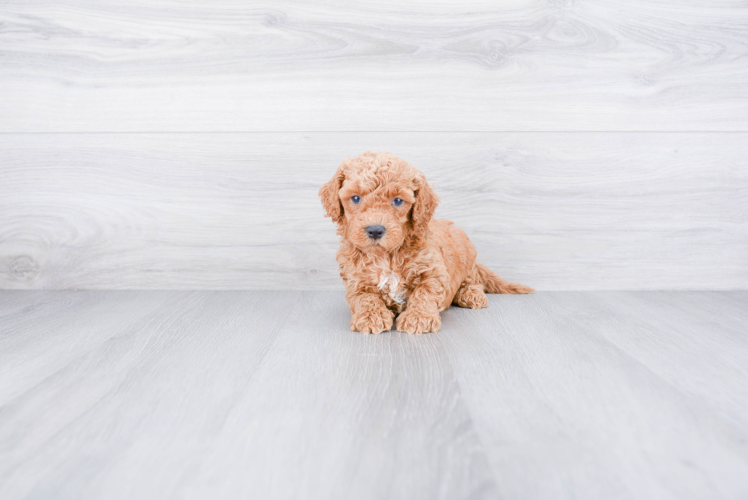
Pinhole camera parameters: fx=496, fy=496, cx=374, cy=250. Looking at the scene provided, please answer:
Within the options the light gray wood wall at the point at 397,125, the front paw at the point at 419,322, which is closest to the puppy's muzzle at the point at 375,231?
the front paw at the point at 419,322

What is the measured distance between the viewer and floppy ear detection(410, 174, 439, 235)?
1435 millimetres

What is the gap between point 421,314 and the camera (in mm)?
1430

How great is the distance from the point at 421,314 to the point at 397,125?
0.84 meters

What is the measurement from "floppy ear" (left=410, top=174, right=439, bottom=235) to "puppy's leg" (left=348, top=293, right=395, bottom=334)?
0.25m

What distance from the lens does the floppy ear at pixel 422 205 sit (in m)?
1.43

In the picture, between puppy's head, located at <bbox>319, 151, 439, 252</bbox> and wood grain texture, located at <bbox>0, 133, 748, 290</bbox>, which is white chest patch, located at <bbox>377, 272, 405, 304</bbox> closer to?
puppy's head, located at <bbox>319, 151, 439, 252</bbox>

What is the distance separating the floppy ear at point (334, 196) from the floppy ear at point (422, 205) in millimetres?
219

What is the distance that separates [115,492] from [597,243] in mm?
1836

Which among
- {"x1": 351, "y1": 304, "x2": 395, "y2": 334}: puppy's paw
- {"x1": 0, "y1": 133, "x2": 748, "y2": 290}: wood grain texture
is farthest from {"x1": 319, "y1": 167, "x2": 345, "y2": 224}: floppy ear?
{"x1": 0, "y1": 133, "x2": 748, "y2": 290}: wood grain texture

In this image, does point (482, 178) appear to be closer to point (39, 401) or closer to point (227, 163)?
point (227, 163)

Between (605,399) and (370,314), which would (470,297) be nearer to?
(370,314)

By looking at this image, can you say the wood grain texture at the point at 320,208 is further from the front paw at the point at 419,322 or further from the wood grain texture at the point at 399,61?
the front paw at the point at 419,322

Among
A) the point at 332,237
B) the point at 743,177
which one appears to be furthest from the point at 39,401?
the point at 743,177

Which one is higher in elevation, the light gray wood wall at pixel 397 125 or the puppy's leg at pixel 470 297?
the light gray wood wall at pixel 397 125
